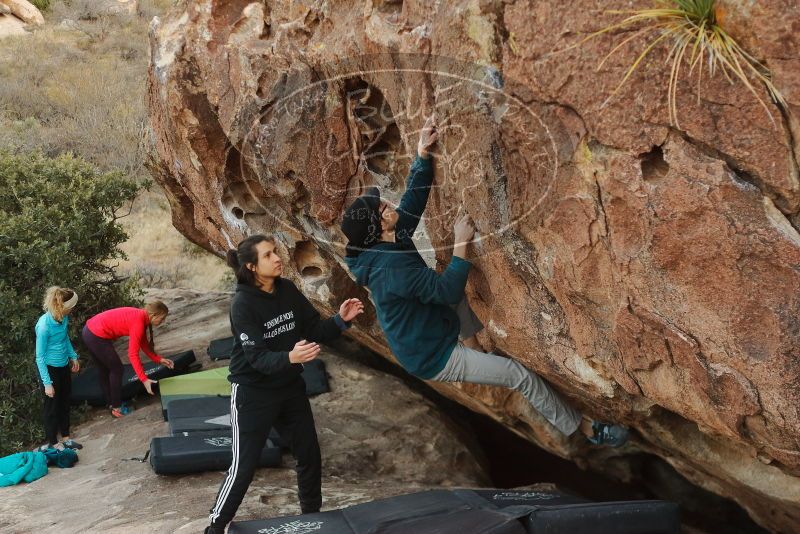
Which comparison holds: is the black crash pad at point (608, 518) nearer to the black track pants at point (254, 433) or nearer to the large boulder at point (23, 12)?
the black track pants at point (254, 433)

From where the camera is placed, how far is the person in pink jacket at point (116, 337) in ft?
22.4

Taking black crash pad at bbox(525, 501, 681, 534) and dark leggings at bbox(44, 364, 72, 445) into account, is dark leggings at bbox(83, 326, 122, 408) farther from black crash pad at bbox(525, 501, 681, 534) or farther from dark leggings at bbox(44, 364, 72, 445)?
black crash pad at bbox(525, 501, 681, 534)

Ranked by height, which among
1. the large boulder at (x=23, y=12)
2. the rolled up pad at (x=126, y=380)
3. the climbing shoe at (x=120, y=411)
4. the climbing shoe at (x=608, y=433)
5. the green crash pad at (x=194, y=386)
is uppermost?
the large boulder at (x=23, y=12)

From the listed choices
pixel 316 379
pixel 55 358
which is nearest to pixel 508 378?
pixel 316 379

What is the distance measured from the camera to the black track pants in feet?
13.3

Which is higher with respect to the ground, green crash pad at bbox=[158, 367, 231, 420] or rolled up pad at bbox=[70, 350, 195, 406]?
rolled up pad at bbox=[70, 350, 195, 406]

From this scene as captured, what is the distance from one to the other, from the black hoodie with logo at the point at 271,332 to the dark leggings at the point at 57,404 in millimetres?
3253

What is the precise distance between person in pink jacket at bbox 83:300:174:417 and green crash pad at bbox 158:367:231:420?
137 mm

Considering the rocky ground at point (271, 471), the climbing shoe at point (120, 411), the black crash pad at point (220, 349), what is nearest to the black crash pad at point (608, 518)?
the rocky ground at point (271, 471)

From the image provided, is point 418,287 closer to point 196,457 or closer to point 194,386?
point 196,457

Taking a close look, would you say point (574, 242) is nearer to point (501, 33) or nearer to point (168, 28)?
point (501, 33)

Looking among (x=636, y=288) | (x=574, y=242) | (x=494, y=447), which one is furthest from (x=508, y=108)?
(x=494, y=447)

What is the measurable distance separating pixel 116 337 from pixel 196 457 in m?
2.14

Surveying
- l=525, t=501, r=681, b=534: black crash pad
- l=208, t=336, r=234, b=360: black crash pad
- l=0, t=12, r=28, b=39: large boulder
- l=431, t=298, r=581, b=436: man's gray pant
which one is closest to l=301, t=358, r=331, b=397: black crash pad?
l=208, t=336, r=234, b=360: black crash pad
